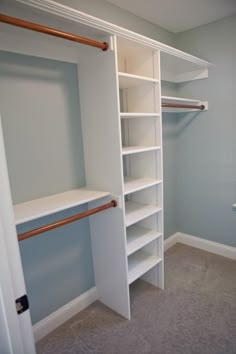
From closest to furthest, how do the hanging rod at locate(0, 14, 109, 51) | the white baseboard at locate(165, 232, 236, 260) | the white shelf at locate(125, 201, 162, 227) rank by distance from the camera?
the hanging rod at locate(0, 14, 109, 51) → the white shelf at locate(125, 201, 162, 227) → the white baseboard at locate(165, 232, 236, 260)

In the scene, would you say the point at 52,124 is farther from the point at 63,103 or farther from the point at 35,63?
the point at 35,63

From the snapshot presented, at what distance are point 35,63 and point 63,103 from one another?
304mm

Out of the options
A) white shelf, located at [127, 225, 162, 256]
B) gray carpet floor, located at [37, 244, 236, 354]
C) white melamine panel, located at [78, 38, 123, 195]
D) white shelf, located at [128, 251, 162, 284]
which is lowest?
gray carpet floor, located at [37, 244, 236, 354]

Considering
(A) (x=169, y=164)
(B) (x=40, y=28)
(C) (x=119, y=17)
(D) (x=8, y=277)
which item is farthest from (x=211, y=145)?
(D) (x=8, y=277)

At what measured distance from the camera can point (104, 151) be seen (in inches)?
66.7

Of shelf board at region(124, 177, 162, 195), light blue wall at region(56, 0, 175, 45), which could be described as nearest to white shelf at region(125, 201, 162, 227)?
shelf board at region(124, 177, 162, 195)

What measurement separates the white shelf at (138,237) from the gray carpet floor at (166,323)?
546 mm

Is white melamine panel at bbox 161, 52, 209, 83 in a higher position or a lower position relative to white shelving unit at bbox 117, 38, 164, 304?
higher

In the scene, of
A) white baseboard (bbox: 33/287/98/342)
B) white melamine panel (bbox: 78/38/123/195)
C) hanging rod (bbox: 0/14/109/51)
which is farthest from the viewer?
white baseboard (bbox: 33/287/98/342)

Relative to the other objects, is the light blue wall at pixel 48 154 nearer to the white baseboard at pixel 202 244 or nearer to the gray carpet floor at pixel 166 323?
the gray carpet floor at pixel 166 323

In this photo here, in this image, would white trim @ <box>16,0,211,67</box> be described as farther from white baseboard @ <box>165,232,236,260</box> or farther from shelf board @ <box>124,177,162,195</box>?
white baseboard @ <box>165,232,236,260</box>

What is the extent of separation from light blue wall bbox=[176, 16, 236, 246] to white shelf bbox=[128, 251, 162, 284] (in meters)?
0.97

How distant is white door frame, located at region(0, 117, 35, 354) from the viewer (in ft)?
2.15

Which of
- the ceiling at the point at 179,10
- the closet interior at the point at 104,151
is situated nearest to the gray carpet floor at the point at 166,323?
the closet interior at the point at 104,151
